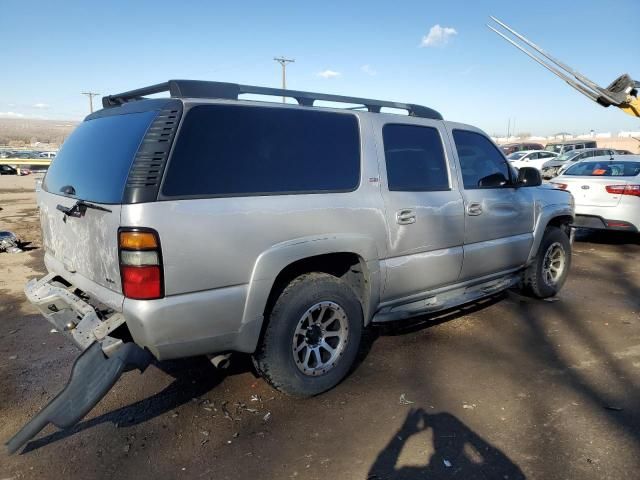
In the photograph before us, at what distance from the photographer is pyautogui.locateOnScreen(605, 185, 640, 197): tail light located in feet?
25.5

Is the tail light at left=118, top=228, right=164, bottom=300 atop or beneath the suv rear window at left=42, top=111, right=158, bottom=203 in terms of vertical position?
beneath

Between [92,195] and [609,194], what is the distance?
318 inches

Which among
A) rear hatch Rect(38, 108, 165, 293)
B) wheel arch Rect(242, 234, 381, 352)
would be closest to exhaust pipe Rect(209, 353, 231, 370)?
wheel arch Rect(242, 234, 381, 352)

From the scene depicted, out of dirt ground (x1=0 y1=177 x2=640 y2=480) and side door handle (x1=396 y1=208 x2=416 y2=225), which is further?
side door handle (x1=396 y1=208 x2=416 y2=225)

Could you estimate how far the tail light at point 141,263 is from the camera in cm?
248

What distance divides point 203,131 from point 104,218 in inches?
28.8

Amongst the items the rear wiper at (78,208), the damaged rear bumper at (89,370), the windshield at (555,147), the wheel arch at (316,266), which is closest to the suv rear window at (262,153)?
the wheel arch at (316,266)

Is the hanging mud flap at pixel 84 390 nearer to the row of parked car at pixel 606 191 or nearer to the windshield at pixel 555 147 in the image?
the row of parked car at pixel 606 191

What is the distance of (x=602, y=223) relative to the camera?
8078 mm

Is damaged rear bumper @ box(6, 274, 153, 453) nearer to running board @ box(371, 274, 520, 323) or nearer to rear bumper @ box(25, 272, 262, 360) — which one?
rear bumper @ box(25, 272, 262, 360)

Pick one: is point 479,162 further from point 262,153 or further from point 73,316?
point 73,316

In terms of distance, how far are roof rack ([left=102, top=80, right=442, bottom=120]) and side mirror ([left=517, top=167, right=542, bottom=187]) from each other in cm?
113

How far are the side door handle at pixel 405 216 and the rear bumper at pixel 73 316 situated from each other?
78.8 inches

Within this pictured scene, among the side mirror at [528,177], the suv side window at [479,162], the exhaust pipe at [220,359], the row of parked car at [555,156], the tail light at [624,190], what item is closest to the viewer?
the exhaust pipe at [220,359]
